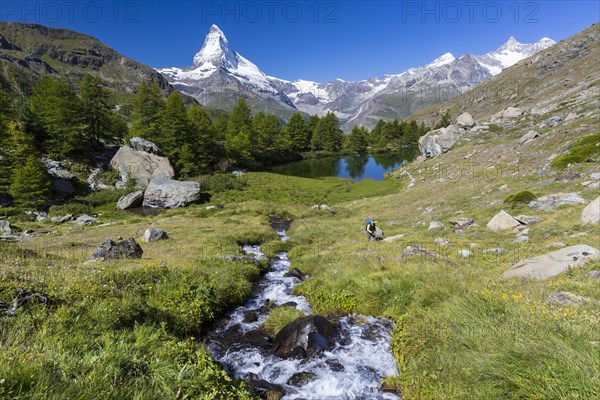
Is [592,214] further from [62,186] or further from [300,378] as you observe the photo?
[62,186]

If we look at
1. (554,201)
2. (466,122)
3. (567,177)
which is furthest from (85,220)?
(466,122)

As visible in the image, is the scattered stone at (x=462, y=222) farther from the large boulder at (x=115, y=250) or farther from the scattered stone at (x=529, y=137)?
the scattered stone at (x=529, y=137)

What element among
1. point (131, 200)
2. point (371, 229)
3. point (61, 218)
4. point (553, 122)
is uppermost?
point (553, 122)

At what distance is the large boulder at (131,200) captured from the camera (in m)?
46.2

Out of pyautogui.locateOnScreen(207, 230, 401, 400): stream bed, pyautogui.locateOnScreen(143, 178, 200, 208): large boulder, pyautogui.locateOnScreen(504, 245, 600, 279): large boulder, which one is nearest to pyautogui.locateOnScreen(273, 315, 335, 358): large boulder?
pyautogui.locateOnScreen(207, 230, 401, 400): stream bed

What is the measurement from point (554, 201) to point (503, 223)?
16.3 feet

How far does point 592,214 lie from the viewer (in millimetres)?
14430

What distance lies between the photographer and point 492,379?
5.82 metres

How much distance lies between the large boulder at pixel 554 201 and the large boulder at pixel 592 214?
414 cm

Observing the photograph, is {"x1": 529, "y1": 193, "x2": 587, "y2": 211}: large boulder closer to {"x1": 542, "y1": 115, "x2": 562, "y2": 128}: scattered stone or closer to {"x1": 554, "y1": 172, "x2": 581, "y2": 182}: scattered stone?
{"x1": 554, "y1": 172, "x2": 581, "y2": 182}: scattered stone

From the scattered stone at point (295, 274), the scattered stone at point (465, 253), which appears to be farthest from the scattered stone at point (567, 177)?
the scattered stone at point (295, 274)

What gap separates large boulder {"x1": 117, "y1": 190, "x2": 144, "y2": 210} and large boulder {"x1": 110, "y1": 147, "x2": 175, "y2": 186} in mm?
7406

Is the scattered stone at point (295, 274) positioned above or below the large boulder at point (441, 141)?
below

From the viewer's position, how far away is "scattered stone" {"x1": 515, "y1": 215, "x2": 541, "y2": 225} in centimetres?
1727
